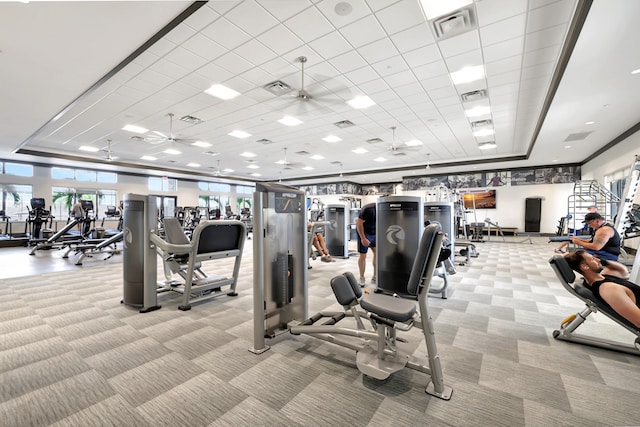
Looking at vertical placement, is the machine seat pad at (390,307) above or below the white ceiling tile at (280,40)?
below

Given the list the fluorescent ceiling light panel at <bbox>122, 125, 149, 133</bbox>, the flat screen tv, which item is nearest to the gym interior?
the fluorescent ceiling light panel at <bbox>122, 125, 149, 133</bbox>

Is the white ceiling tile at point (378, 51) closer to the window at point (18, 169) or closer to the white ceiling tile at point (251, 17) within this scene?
the white ceiling tile at point (251, 17)

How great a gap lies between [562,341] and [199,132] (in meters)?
9.10

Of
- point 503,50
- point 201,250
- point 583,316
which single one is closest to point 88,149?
point 201,250

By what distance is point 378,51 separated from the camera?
13.9 feet

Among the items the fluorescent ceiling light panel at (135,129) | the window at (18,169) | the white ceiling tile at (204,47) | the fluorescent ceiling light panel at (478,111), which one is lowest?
the window at (18,169)

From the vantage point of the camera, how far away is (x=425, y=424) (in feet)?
5.00

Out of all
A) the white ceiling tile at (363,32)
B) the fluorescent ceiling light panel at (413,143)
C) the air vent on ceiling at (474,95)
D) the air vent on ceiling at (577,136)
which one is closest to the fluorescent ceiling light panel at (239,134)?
the white ceiling tile at (363,32)

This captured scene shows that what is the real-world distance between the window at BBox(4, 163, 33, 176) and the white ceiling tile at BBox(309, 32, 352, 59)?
582 inches

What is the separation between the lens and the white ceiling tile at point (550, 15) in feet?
10.6

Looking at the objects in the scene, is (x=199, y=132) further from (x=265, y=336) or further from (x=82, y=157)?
(x=265, y=336)

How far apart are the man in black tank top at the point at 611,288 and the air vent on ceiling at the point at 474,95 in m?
4.23

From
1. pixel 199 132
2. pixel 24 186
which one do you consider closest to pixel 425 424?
pixel 199 132

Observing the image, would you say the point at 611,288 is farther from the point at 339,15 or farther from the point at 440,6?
the point at 339,15
